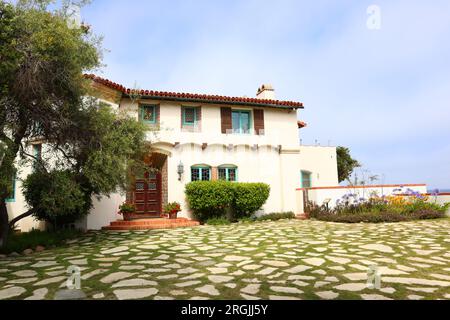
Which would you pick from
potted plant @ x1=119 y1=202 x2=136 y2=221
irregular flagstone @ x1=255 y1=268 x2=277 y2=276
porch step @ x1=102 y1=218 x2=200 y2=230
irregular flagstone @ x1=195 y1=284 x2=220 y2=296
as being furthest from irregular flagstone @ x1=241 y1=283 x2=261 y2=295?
potted plant @ x1=119 y1=202 x2=136 y2=221

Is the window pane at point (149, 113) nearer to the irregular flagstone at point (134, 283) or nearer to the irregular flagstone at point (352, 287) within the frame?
the irregular flagstone at point (134, 283)

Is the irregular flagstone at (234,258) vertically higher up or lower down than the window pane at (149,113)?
lower down

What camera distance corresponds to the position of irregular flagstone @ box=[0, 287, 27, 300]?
12.9ft

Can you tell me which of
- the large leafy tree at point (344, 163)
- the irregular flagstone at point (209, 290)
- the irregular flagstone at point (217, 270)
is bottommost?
the irregular flagstone at point (217, 270)

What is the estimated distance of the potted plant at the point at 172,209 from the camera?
1270cm

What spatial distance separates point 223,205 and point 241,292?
9395mm

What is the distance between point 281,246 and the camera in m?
7.20

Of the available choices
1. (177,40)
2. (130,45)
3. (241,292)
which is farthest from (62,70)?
(241,292)

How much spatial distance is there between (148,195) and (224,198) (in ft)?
11.6

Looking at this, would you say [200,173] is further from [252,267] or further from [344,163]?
[344,163]

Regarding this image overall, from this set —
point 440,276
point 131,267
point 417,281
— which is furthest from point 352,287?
point 131,267

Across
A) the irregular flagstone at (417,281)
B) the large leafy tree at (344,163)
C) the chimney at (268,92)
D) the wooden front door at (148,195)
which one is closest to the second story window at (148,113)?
the wooden front door at (148,195)

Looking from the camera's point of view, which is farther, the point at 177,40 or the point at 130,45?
the point at 177,40

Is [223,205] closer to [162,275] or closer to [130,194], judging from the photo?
[130,194]
